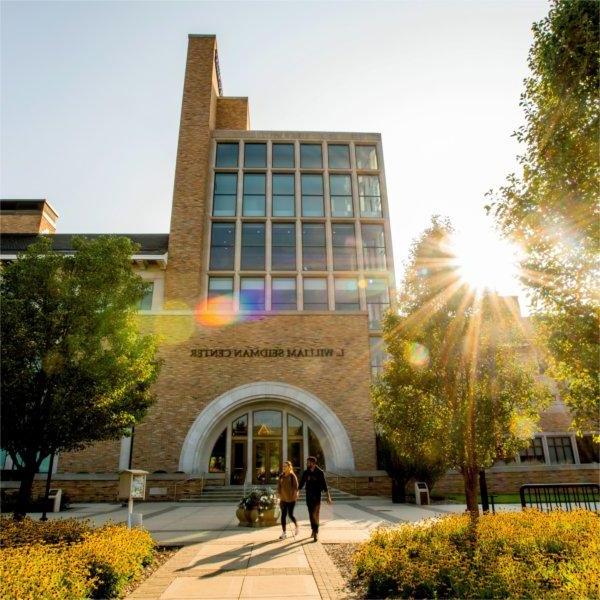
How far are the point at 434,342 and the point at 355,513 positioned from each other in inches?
292

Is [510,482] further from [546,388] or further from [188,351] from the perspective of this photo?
[188,351]

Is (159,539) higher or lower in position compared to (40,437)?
lower

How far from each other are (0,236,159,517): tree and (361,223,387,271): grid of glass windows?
863 inches

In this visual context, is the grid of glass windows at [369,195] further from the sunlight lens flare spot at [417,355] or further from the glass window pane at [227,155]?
the sunlight lens flare spot at [417,355]

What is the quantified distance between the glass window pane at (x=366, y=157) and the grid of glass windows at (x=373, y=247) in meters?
5.43

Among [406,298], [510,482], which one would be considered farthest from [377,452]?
[406,298]

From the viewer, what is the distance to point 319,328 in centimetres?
2309

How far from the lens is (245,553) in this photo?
26.9 ft

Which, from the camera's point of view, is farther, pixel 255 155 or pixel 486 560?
pixel 255 155

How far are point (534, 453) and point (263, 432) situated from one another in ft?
51.4

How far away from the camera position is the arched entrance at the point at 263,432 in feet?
69.7

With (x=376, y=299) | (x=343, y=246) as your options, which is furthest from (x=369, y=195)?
(x=376, y=299)

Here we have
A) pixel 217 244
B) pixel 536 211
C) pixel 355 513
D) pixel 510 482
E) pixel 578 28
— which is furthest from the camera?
pixel 217 244

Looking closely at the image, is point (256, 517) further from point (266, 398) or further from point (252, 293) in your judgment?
point (252, 293)
